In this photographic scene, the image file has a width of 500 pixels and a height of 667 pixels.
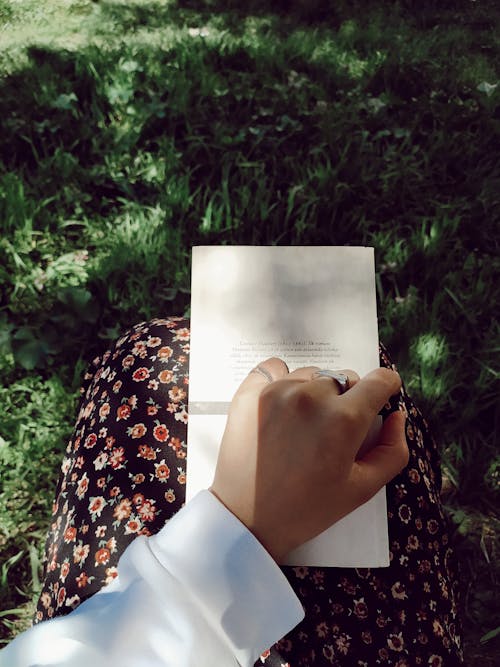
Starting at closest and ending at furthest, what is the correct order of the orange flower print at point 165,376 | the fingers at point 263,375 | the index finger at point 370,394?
the index finger at point 370,394 → the fingers at point 263,375 → the orange flower print at point 165,376

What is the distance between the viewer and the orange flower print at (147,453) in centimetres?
117

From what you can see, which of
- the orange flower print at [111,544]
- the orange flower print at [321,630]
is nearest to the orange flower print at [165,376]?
the orange flower print at [111,544]

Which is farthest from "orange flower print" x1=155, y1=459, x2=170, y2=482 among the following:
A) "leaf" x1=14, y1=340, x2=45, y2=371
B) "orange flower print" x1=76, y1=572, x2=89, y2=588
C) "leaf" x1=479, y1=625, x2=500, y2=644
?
"leaf" x1=479, y1=625, x2=500, y2=644

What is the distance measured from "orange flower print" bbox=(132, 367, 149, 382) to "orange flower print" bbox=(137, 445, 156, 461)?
155 mm

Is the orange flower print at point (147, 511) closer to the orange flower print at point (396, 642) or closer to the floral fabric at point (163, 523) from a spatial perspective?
the floral fabric at point (163, 523)

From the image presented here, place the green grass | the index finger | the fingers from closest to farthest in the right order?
A: the index finger < the fingers < the green grass

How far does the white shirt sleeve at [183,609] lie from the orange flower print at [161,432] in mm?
293

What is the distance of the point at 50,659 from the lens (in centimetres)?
79

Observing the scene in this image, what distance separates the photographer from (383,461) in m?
0.99

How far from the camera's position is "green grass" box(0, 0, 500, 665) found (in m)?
1.72

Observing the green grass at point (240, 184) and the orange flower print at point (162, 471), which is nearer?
the orange flower print at point (162, 471)

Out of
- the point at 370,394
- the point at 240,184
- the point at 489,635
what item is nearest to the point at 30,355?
the point at 240,184

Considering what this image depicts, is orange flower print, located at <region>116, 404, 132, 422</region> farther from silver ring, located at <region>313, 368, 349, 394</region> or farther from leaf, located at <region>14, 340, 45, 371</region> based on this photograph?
leaf, located at <region>14, 340, 45, 371</region>

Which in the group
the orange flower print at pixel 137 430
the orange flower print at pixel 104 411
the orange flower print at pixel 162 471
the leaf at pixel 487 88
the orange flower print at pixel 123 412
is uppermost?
the leaf at pixel 487 88
